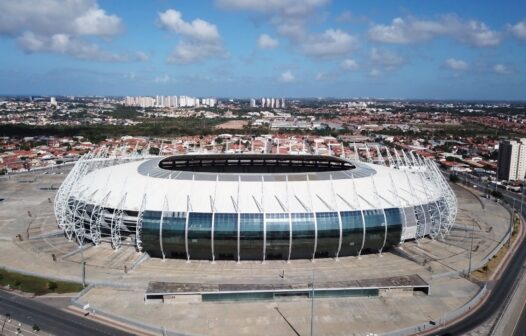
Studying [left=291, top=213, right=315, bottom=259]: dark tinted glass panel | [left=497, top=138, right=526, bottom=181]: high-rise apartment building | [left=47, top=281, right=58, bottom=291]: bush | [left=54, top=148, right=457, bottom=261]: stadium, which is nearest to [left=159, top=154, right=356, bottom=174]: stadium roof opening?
[left=54, top=148, right=457, bottom=261]: stadium

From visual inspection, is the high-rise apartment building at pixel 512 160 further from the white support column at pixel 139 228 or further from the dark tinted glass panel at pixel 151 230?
the white support column at pixel 139 228

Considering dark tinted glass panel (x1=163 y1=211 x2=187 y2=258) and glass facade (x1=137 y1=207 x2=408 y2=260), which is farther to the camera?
dark tinted glass panel (x1=163 y1=211 x2=187 y2=258)

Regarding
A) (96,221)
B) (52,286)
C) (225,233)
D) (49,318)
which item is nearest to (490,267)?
(225,233)

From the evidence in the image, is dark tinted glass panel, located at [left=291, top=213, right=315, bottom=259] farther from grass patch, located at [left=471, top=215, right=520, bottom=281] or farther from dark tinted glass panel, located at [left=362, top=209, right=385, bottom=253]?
grass patch, located at [left=471, top=215, right=520, bottom=281]

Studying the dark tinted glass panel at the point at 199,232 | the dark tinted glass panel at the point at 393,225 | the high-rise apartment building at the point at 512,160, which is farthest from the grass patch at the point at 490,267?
the high-rise apartment building at the point at 512,160

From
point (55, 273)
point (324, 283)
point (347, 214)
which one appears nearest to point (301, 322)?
point (324, 283)

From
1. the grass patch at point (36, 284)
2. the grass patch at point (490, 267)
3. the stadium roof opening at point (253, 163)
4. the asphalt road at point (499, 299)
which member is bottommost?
the grass patch at point (36, 284)

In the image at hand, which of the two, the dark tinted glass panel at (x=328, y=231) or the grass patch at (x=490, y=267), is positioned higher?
the dark tinted glass panel at (x=328, y=231)
